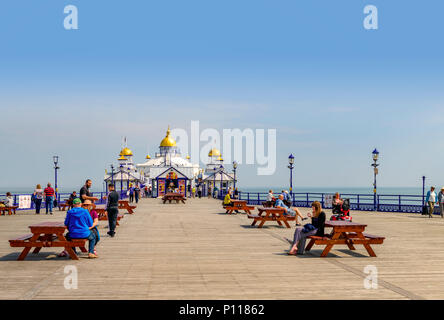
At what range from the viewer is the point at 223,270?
361 inches

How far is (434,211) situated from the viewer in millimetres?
27156

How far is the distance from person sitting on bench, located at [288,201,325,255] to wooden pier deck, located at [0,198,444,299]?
0.37 m

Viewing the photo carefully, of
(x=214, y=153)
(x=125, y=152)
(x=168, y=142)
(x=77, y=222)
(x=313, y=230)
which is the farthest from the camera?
(x=125, y=152)

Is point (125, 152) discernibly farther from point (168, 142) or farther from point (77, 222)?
point (77, 222)

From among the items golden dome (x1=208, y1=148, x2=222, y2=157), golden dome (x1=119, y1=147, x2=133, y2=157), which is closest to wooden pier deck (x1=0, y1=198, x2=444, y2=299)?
golden dome (x1=208, y1=148, x2=222, y2=157)

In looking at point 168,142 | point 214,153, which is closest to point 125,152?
point 168,142

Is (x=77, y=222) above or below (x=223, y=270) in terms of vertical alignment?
above

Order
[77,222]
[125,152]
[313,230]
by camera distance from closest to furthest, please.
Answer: [77,222], [313,230], [125,152]

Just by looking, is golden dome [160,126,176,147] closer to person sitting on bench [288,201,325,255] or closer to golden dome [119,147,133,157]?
golden dome [119,147,133,157]

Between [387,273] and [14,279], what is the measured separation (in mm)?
6781

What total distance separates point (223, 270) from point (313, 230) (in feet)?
9.14

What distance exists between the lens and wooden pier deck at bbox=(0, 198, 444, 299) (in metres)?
7.23
